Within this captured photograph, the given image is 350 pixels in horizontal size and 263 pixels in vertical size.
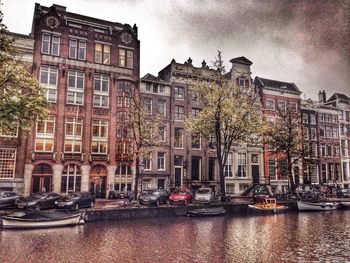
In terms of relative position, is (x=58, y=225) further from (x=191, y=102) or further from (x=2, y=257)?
(x=191, y=102)

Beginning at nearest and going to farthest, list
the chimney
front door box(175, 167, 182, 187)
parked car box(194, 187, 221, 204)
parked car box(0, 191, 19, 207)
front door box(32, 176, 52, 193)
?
parked car box(0, 191, 19, 207)
parked car box(194, 187, 221, 204)
front door box(32, 176, 52, 193)
front door box(175, 167, 182, 187)
the chimney

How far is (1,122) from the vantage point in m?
23.4

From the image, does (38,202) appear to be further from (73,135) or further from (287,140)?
(287,140)

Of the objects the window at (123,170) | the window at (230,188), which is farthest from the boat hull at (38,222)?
the window at (230,188)

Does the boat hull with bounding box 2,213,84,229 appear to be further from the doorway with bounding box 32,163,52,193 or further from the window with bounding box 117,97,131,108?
the window with bounding box 117,97,131,108

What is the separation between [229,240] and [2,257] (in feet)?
41.9

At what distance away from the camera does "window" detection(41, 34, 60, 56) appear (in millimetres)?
42219

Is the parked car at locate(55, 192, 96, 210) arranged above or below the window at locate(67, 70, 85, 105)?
below

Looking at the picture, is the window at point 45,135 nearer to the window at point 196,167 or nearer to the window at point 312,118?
the window at point 196,167

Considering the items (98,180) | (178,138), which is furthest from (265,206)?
(98,180)

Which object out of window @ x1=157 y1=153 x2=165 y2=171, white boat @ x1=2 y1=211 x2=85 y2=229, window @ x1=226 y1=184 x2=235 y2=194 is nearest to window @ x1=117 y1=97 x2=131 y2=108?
window @ x1=157 y1=153 x2=165 y2=171

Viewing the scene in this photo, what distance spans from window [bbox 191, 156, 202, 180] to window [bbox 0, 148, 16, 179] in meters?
24.8

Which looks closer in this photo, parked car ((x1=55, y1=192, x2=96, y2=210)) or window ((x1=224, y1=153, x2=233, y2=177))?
Answer: parked car ((x1=55, y1=192, x2=96, y2=210))

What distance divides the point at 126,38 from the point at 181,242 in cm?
3596
